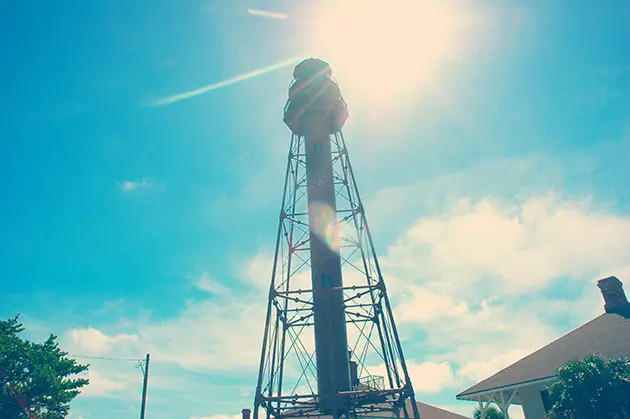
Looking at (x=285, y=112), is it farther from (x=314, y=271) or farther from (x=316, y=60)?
(x=314, y=271)

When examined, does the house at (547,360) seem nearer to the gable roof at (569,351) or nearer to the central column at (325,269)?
the gable roof at (569,351)

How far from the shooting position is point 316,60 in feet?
68.5

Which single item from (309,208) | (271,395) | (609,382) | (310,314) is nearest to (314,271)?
(310,314)

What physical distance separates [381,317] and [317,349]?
106 inches

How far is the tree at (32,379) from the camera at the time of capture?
2636 cm

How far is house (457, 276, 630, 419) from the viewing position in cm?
1566

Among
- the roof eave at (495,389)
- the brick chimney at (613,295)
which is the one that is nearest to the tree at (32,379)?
the roof eave at (495,389)

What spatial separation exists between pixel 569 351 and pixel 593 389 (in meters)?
5.42

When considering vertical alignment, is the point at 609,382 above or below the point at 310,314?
below

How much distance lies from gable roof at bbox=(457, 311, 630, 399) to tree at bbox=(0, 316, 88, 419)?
25561mm

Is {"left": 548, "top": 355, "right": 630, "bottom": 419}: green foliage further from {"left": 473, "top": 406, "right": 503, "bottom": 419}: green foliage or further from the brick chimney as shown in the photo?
{"left": 473, "top": 406, "right": 503, "bottom": 419}: green foliage

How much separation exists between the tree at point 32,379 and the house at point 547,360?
84.0ft

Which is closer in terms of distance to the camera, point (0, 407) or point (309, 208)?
point (309, 208)

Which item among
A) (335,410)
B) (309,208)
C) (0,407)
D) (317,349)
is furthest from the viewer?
(0,407)
